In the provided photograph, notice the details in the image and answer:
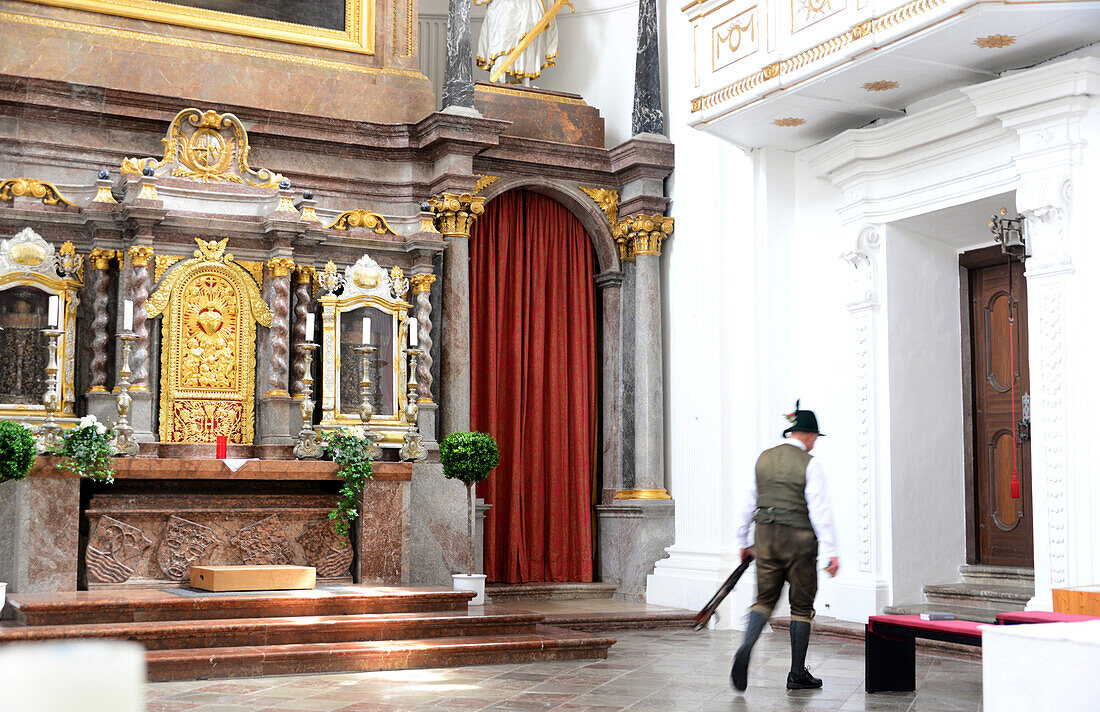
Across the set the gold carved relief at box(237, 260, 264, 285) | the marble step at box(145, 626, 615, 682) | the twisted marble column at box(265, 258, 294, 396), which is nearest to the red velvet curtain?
the twisted marble column at box(265, 258, 294, 396)

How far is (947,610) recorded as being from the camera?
8.98 meters

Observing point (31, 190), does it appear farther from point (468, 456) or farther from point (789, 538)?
point (789, 538)

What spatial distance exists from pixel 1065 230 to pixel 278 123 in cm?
636

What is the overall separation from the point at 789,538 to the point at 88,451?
4.53 meters

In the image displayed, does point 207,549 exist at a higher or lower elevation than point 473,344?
lower

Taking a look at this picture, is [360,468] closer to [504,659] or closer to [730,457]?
[504,659]

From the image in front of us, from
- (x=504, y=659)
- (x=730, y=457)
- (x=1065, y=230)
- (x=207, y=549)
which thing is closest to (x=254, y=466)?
(x=207, y=549)

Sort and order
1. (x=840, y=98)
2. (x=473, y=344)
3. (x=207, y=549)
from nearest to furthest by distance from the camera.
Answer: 1. (x=207, y=549)
2. (x=840, y=98)
3. (x=473, y=344)

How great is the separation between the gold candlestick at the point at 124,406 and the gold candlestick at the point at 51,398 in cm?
38

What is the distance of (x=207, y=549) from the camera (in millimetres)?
8477

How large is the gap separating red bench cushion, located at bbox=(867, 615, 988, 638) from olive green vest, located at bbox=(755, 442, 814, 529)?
2.20 ft

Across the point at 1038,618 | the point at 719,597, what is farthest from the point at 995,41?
the point at 719,597

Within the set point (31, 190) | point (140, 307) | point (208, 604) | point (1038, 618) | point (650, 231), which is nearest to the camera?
point (1038, 618)

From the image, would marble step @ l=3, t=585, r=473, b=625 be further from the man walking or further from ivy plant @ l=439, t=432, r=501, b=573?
the man walking
